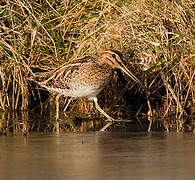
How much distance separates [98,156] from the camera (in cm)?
493

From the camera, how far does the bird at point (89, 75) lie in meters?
7.34

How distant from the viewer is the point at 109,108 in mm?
7707

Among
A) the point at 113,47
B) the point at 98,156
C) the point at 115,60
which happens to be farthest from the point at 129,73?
the point at 98,156

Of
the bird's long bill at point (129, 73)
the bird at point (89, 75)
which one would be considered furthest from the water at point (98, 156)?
the bird's long bill at point (129, 73)

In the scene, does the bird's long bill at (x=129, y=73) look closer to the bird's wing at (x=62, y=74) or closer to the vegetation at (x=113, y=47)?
the vegetation at (x=113, y=47)

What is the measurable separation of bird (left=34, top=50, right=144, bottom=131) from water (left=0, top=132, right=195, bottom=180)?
1163 millimetres

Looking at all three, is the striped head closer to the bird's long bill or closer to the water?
the bird's long bill

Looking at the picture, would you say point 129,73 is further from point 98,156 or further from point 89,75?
point 98,156

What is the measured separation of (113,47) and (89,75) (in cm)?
73

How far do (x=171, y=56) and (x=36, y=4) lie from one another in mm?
2314

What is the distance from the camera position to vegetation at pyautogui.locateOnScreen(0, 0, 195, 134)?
Result: 24.1 ft

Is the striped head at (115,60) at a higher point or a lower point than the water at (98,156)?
higher

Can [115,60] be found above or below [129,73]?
above

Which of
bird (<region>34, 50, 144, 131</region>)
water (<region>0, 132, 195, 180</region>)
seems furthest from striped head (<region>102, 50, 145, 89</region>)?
water (<region>0, 132, 195, 180</region>)
